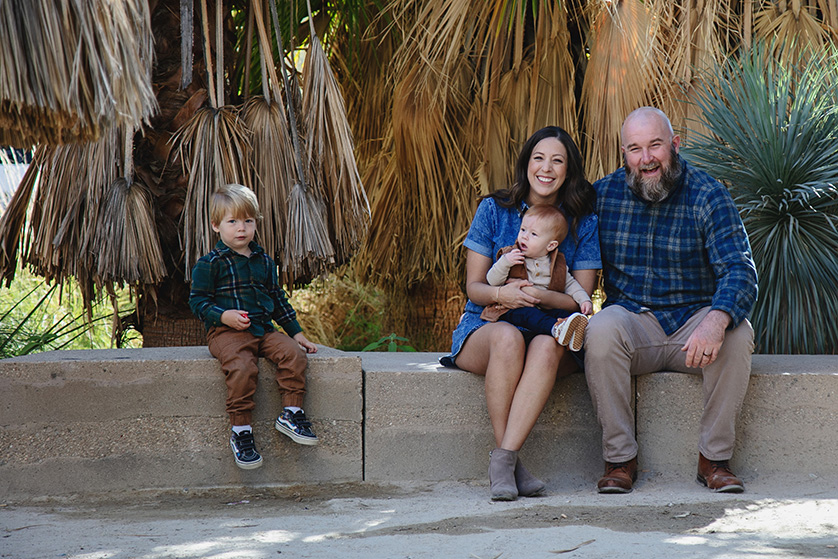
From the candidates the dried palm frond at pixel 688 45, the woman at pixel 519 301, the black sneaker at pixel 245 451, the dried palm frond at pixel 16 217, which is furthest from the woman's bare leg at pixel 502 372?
the dried palm frond at pixel 16 217

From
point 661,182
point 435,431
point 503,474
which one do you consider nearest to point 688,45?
point 661,182

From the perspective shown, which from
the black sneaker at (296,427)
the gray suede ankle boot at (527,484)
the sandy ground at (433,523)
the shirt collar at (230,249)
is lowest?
the sandy ground at (433,523)

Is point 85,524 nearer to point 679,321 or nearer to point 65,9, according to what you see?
point 65,9

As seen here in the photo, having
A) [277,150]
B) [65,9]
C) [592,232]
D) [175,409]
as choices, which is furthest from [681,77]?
[65,9]

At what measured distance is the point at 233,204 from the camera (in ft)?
11.9

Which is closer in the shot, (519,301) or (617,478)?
(617,478)

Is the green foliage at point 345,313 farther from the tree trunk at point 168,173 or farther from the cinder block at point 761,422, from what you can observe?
the cinder block at point 761,422

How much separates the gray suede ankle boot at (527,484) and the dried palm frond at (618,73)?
82.3 inches

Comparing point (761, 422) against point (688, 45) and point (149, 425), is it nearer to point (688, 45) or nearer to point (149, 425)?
point (688, 45)

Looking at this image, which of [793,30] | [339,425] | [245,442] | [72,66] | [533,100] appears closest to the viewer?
[72,66]

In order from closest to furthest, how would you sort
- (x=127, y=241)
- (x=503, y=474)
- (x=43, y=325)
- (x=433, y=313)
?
(x=503, y=474) < (x=127, y=241) < (x=433, y=313) < (x=43, y=325)

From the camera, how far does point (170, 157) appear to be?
4.44m

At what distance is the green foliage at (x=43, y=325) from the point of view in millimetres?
5148

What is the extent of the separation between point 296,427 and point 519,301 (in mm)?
1069
